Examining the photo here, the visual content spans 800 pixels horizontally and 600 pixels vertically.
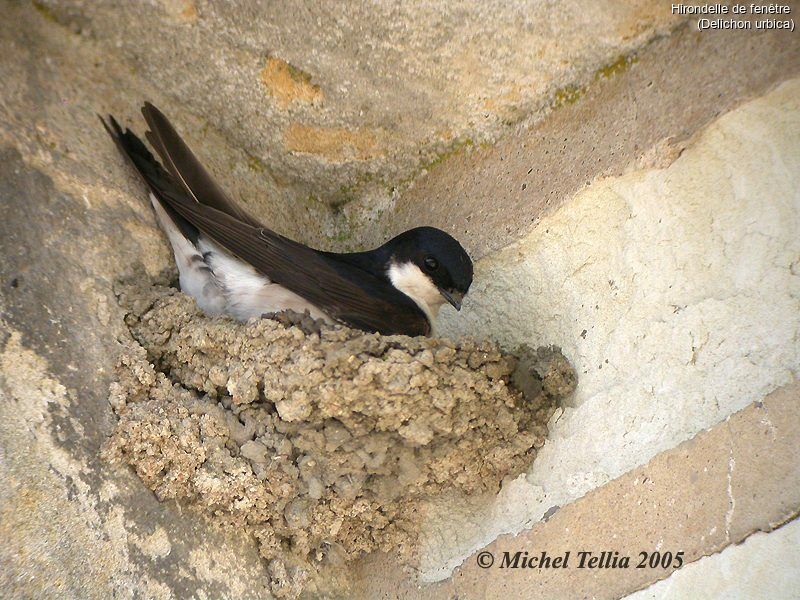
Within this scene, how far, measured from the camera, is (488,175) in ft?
9.21

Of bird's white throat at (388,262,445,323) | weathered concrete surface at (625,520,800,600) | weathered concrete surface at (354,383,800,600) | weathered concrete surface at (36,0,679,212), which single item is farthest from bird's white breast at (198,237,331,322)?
weathered concrete surface at (625,520,800,600)

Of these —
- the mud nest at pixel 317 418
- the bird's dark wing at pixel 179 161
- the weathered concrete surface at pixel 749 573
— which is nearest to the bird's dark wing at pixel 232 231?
the bird's dark wing at pixel 179 161

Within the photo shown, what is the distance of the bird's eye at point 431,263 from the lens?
9.09ft

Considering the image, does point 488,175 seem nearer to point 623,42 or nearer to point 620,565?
point 623,42

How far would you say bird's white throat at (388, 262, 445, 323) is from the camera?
2885 millimetres

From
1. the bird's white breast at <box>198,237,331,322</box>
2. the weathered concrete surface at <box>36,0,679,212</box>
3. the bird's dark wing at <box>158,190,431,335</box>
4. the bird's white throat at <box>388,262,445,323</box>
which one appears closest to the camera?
the weathered concrete surface at <box>36,0,679,212</box>

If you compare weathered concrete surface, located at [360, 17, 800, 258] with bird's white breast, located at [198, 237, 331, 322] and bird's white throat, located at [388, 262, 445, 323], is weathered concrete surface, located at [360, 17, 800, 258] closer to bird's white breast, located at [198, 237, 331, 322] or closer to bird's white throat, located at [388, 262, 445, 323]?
bird's white throat, located at [388, 262, 445, 323]

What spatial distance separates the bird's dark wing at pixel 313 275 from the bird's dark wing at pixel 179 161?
0.27 feet

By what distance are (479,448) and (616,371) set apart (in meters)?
0.43

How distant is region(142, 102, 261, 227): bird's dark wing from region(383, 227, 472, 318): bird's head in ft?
2.02

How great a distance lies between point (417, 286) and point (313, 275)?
45 cm


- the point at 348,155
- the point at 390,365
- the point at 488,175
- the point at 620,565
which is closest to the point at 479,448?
the point at 390,365

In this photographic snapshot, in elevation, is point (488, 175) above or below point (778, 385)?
above

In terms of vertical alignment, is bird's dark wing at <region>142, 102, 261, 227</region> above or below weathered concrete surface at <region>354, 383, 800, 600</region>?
above
